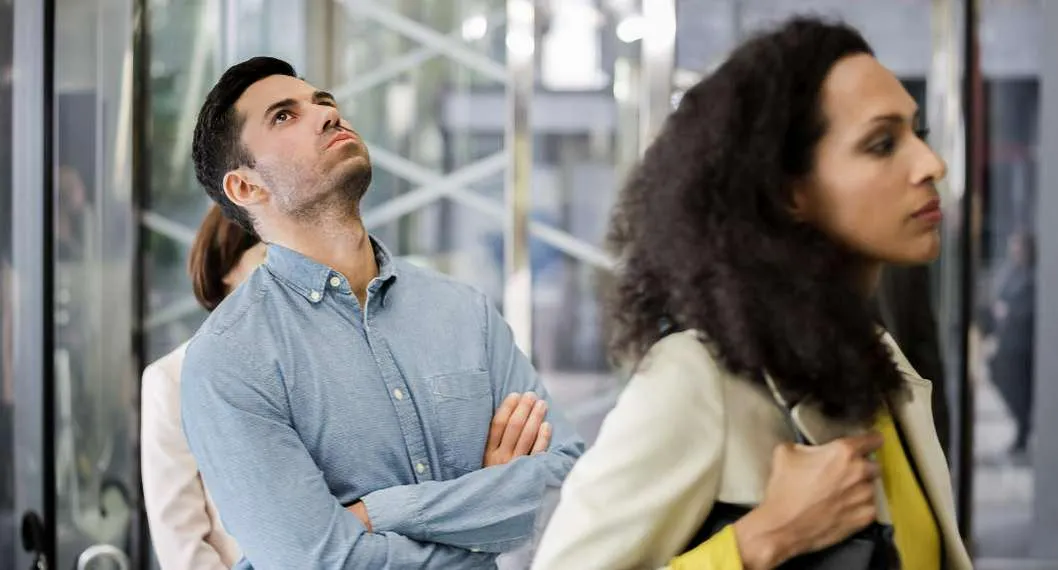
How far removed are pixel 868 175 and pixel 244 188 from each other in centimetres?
44

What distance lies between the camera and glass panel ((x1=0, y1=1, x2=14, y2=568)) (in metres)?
1.66

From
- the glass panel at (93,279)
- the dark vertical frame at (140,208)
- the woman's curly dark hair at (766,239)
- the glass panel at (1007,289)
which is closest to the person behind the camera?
the woman's curly dark hair at (766,239)

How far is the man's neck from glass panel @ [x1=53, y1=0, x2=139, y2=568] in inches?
14.0

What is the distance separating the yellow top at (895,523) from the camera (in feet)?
2.44

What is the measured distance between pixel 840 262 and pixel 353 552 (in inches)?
15.9

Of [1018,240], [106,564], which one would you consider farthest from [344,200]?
[1018,240]

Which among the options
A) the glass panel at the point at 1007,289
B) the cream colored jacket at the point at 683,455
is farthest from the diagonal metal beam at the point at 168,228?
the glass panel at the point at 1007,289

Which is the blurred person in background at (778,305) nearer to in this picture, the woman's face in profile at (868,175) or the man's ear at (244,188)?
the woman's face in profile at (868,175)

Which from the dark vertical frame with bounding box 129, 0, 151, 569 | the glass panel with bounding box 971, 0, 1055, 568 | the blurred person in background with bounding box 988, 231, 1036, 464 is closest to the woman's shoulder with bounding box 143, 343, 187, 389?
the dark vertical frame with bounding box 129, 0, 151, 569

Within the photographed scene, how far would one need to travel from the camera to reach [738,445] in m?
0.74

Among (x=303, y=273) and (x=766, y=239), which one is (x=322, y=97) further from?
(x=766, y=239)

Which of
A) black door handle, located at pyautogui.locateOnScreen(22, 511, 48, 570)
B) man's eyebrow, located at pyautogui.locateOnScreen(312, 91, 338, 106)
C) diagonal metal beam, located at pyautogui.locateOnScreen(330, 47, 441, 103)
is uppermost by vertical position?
diagonal metal beam, located at pyautogui.locateOnScreen(330, 47, 441, 103)

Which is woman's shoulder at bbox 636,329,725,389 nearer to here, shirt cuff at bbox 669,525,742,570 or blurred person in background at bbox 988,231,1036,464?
shirt cuff at bbox 669,525,742,570

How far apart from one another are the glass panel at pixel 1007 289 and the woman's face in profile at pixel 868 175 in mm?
1684
